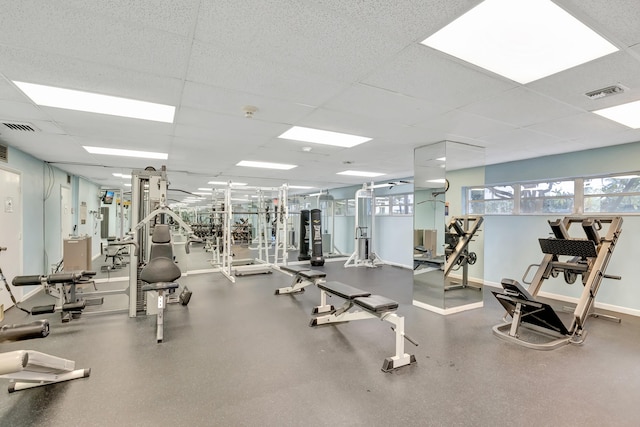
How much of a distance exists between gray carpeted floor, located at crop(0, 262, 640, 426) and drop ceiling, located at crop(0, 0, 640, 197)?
7.59ft

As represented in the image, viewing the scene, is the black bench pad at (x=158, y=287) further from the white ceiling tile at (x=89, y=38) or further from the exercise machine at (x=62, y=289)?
the white ceiling tile at (x=89, y=38)

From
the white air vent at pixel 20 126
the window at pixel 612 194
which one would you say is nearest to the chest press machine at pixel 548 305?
the window at pixel 612 194

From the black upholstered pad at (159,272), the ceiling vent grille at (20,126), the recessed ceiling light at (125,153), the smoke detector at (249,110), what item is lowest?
the black upholstered pad at (159,272)

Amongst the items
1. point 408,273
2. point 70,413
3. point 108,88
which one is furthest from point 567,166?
point 70,413

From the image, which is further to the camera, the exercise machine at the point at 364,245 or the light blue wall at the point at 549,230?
the exercise machine at the point at 364,245

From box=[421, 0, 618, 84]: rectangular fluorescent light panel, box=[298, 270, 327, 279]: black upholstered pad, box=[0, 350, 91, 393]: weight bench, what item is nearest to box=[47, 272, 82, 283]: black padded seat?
box=[0, 350, 91, 393]: weight bench

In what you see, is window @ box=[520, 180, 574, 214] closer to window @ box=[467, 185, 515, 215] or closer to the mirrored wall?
window @ box=[467, 185, 515, 215]

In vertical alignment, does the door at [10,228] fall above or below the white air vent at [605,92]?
below

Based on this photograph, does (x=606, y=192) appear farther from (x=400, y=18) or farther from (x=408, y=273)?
(x=400, y=18)

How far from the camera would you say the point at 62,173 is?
20.9 ft

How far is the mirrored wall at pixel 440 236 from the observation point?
4.15m

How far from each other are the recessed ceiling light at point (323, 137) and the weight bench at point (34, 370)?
9.32 ft

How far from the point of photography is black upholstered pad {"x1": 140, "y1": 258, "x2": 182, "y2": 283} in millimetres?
3316

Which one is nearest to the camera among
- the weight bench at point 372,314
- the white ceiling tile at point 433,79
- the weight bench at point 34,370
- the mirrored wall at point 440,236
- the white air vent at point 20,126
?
the weight bench at point 34,370
